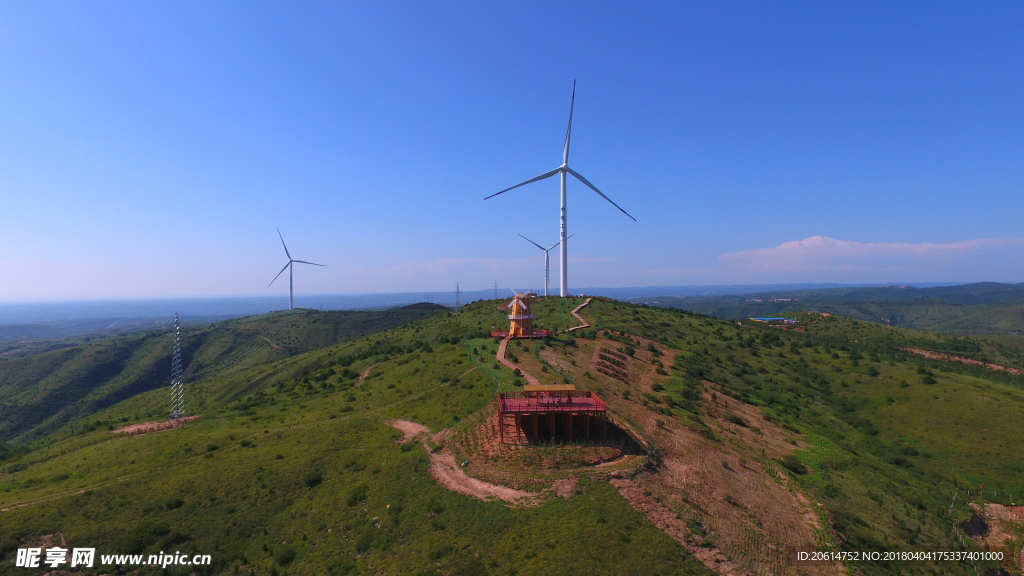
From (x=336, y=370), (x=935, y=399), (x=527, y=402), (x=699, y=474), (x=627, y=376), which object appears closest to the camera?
(x=699, y=474)

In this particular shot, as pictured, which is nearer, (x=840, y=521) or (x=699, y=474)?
(x=840, y=521)

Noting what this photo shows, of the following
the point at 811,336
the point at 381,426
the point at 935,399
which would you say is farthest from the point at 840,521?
the point at 811,336

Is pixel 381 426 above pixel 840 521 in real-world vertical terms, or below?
above

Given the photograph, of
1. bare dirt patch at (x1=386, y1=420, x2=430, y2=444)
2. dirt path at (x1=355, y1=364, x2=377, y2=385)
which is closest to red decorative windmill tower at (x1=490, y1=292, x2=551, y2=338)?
dirt path at (x1=355, y1=364, x2=377, y2=385)

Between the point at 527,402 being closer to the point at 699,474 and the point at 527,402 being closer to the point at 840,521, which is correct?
the point at 699,474

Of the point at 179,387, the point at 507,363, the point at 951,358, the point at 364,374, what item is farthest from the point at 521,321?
the point at 951,358

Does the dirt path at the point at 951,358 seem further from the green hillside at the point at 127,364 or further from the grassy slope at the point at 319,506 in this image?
the green hillside at the point at 127,364
